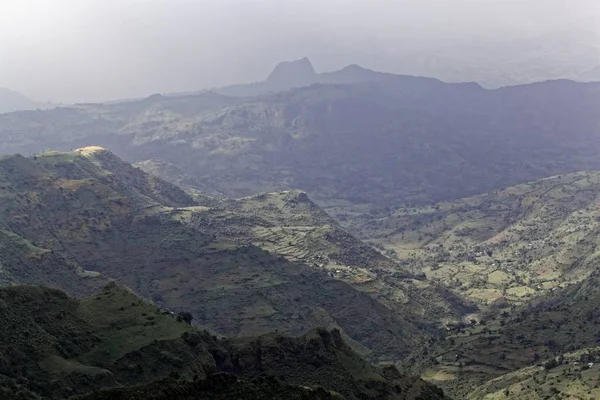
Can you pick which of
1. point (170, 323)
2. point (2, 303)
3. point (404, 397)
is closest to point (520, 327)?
point (404, 397)

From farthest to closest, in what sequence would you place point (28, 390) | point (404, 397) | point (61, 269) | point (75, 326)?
point (61, 269)
point (404, 397)
point (75, 326)
point (28, 390)

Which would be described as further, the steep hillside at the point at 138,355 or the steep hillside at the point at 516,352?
the steep hillside at the point at 516,352

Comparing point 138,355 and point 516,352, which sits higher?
point 138,355

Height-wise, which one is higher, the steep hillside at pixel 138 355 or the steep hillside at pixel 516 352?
the steep hillside at pixel 138 355

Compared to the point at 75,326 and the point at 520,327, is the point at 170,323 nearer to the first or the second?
the point at 75,326

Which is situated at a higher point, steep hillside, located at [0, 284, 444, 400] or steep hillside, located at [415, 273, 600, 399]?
steep hillside, located at [0, 284, 444, 400]

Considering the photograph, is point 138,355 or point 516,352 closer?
point 138,355

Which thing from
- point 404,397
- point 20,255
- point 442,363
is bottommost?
point 442,363

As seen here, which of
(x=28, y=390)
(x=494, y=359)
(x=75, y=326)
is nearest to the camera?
(x=28, y=390)
